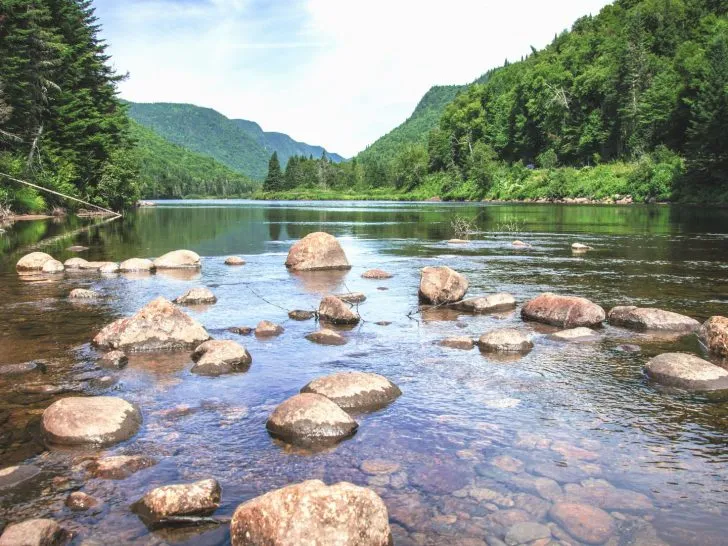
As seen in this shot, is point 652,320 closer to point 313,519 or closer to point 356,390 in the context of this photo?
point 356,390

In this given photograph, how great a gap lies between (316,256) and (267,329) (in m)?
10.8

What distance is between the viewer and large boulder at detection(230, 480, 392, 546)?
5.37 m

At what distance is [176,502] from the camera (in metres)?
6.21

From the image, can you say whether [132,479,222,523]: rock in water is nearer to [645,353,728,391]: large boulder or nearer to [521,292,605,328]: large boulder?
[645,353,728,391]: large boulder

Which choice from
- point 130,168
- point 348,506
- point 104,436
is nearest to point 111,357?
point 104,436

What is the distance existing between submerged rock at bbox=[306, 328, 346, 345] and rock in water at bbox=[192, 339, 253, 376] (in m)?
1.97

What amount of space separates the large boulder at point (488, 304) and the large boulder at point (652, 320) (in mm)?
2781

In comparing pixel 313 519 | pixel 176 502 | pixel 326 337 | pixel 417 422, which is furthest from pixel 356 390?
pixel 313 519

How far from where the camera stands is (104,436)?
26.2 ft

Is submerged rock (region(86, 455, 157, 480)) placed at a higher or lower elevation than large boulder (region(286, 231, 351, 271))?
lower

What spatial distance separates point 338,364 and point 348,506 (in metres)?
6.03

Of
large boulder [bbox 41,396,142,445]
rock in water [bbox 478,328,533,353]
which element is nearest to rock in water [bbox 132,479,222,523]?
large boulder [bbox 41,396,142,445]

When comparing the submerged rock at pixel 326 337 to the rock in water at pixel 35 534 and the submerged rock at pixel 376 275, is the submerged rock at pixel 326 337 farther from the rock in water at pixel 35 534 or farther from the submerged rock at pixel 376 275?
the submerged rock at pixel 376 275

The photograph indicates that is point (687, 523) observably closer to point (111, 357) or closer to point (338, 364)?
point (338, 364)
